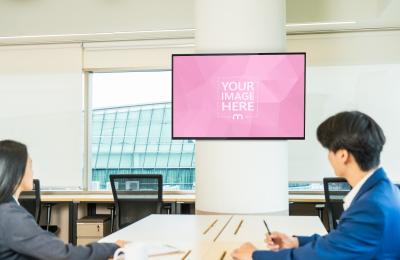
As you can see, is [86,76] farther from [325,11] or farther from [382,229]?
[382,229]

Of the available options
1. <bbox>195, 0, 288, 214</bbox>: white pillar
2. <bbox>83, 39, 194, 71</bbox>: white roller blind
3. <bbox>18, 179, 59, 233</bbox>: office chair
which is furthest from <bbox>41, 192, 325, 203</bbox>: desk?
<bbox>83, 39, 194, 71</bbox>: white roller blind

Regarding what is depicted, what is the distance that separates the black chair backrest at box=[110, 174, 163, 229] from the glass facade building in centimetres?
116

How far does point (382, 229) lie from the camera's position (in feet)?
4.81

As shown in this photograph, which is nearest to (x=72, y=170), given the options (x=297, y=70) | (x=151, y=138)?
(x=151, y=138)

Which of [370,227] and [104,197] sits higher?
[370,227]

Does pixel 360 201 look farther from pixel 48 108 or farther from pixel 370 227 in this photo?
pixel 48 108

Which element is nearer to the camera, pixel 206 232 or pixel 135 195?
pixel 206 232

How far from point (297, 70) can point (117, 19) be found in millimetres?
2276

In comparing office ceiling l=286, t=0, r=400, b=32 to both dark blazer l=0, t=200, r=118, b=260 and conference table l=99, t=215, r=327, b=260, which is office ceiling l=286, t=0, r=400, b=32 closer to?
conference table l=99, t=215, r=327, b=260

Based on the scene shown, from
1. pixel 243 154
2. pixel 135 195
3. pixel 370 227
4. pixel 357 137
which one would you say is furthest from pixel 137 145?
pixel 370 227

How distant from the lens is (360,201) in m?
1.52

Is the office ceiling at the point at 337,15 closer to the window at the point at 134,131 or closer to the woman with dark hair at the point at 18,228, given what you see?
the window at the point at 134,131

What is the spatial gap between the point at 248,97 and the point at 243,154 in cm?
56

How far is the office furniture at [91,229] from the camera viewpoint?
16.8 ft
